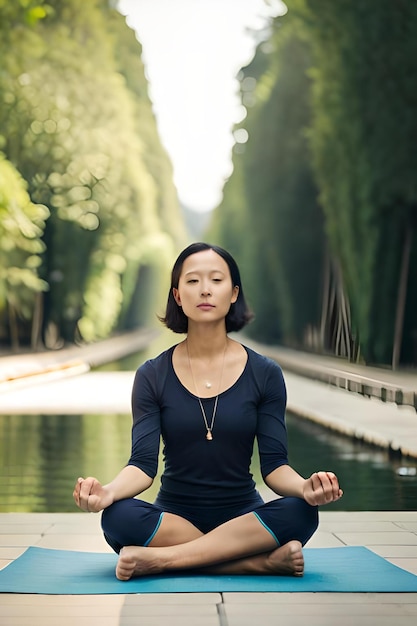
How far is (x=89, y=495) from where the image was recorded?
415 centimetres

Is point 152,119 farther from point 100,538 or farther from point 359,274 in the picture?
point 100,538

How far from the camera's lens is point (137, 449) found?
4406 millimetres

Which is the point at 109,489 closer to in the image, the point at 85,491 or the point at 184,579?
the point at 85,491

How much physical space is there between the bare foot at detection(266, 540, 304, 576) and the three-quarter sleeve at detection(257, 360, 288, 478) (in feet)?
0.88

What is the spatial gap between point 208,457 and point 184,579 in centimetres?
42

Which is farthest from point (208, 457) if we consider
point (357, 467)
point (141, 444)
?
point (357, 467)

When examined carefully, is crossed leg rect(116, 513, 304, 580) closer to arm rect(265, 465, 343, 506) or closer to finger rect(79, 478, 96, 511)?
arm rect(265, 465, 343, 506)

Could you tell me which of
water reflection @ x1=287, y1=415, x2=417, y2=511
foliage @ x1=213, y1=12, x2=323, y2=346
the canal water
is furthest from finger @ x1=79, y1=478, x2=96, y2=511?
foliage @ x1=213, y1=12, x2=323, y2=346

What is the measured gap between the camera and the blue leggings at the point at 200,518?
4344 millimetres

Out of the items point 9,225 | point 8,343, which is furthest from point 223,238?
point 9,225

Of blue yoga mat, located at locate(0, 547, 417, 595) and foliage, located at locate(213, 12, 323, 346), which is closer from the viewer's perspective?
blue yoga mat, located at locate(0, 547, 417, 595)

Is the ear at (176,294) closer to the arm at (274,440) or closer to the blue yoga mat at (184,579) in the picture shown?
the arm at (274,440)

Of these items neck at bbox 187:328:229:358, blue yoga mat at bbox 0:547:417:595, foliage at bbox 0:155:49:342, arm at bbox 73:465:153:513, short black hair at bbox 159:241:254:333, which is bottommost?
foliage at bbox 0:155:49:342

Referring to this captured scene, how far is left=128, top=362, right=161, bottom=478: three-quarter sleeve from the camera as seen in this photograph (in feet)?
14.4
